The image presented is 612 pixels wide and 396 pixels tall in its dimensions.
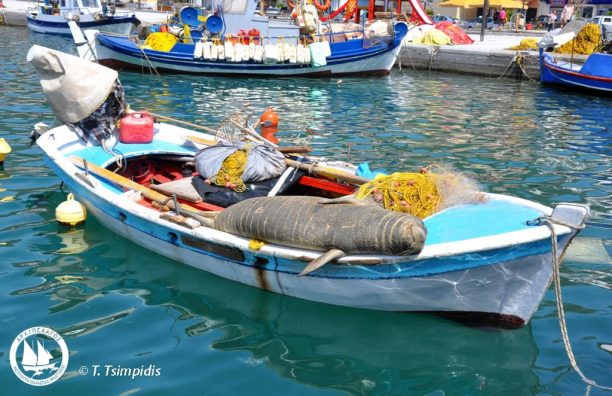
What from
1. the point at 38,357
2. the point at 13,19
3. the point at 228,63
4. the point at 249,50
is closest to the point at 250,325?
the point at 38,357

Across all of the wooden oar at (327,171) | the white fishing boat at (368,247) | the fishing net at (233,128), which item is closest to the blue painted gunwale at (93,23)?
the fishing net at (233,128)

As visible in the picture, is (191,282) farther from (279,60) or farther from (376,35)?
(376,35)

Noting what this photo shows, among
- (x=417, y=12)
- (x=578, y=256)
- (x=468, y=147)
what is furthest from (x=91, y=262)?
(x=417, y=12)

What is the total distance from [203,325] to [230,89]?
14.3 m

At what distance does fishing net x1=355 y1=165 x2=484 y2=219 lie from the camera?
567 cm

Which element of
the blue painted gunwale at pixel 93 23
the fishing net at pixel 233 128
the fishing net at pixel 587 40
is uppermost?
the blue painted gunwale at pixel 93 23

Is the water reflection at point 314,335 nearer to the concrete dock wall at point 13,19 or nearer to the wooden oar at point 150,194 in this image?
the wooden oar at point 150,194

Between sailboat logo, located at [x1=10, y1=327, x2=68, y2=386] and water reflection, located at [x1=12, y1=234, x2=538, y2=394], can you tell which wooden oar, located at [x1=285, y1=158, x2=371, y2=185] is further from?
sailboat logo, located at [x1=10, y1=327, x2=68, y2=386]

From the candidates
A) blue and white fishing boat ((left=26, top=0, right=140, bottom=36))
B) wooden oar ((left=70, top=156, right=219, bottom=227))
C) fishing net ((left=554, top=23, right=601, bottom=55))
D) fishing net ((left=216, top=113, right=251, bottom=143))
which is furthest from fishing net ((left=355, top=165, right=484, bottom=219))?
blue and white fishing boat ((left=26, top=0, right=140, bottom=36))

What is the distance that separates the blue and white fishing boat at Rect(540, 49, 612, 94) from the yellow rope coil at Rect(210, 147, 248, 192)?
15527 mm

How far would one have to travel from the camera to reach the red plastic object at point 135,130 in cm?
854

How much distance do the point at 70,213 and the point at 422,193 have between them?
435 centimetres

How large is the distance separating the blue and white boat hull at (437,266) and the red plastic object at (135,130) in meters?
2.32

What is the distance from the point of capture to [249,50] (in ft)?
68.4
